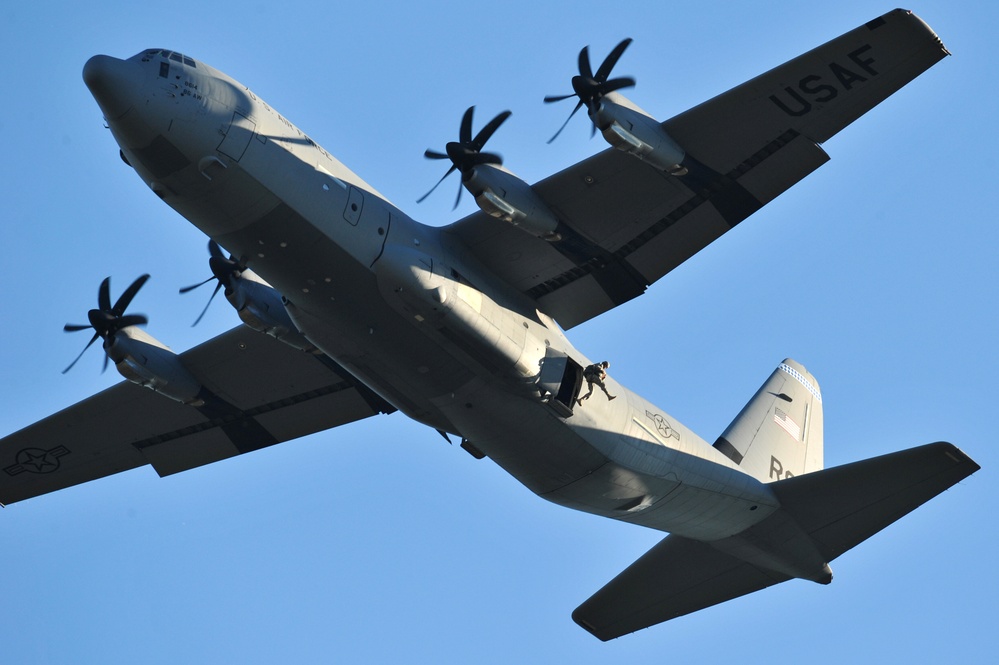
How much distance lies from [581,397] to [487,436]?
2.06m

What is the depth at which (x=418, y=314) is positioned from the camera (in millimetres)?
24250

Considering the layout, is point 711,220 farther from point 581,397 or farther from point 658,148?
point 581,397

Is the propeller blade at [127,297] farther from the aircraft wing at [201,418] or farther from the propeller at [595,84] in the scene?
the propeller at [595,84]

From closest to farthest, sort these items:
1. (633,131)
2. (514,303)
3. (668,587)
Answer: (633,131) → (514,303) → (668,587)

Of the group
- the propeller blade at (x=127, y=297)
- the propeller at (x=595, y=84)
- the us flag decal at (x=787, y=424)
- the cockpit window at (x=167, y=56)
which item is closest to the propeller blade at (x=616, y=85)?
the propeller at (x=595, y=84)

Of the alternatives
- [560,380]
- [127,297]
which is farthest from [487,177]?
[127,297]

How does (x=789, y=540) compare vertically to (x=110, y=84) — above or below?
below

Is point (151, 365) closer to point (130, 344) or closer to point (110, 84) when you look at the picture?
point (130, 344)

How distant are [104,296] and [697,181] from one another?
12863mm

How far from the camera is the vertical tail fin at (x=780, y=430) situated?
3169 centimetres

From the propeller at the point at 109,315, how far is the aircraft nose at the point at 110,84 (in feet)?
20.2

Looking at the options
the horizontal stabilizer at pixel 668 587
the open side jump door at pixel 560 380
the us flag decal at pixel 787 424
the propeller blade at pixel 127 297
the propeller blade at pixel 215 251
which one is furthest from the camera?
the us flag decal at pixel 787 424

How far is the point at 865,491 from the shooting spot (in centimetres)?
2780

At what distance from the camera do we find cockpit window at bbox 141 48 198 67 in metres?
23.1
